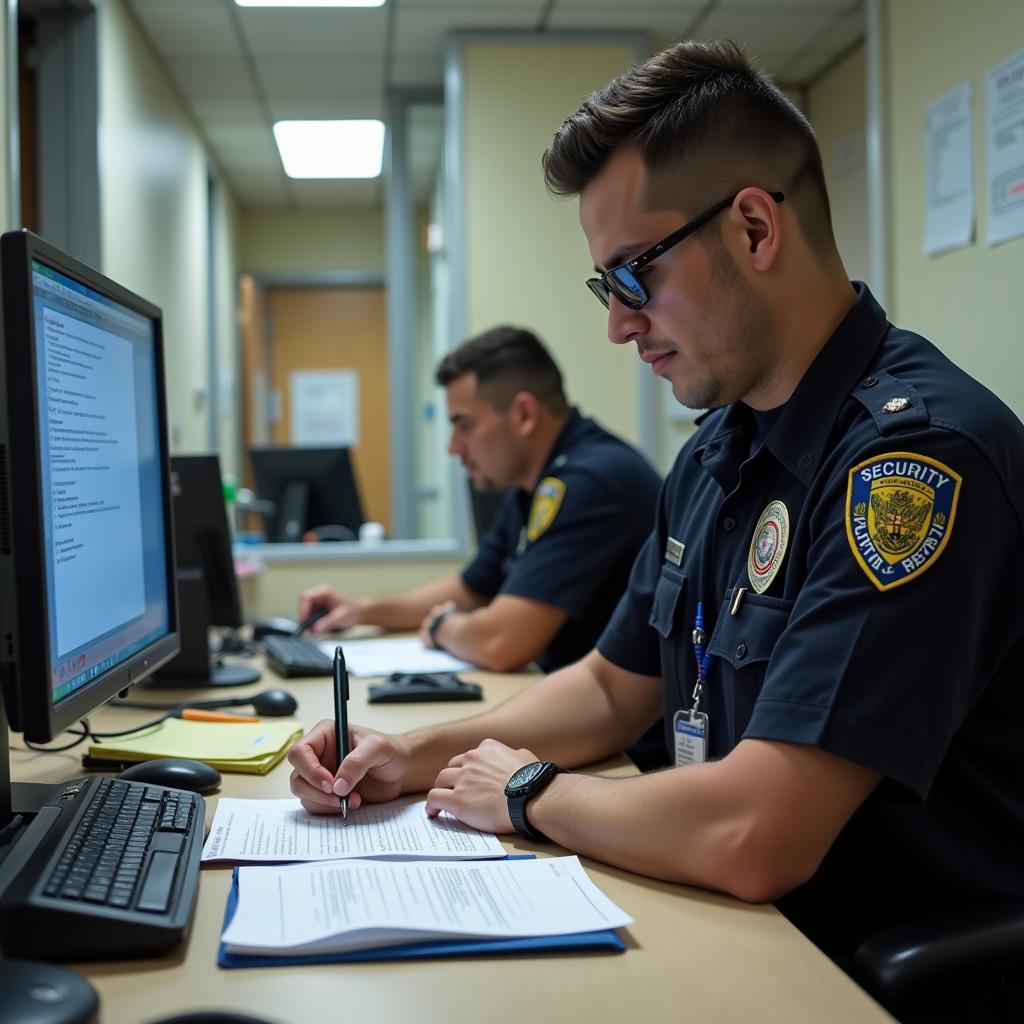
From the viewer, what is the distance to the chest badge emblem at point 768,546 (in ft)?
3.26

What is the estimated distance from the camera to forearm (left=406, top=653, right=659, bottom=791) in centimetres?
114

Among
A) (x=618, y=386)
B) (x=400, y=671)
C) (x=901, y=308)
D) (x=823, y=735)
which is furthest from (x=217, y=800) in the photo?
(x=618, y=386)

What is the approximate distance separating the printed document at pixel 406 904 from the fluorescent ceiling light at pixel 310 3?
322 centimetres

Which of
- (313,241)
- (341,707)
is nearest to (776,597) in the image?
(341,707)

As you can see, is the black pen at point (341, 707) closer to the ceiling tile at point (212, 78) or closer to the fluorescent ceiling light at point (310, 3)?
the fluorescent ceiling light at point (310, 3)

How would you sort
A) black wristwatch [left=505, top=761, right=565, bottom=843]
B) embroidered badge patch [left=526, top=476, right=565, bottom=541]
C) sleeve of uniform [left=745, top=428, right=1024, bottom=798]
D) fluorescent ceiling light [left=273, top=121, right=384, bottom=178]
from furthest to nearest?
fluorescent ceiling light [left=273, top=121, right=384, bottom=178], embroidered badge patch [left=526, top=476, right=565, bottom=541], black wristwatch [left=505, top=761, right=565, bottom=843], sleeve of uniform [left=745, top=428, right=1024, bottom=798]

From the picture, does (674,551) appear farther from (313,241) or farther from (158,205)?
(313,241)

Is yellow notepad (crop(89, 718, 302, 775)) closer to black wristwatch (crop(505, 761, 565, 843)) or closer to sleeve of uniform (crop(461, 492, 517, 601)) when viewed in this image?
black wristwatch (crop(505, 761, 565, 843))

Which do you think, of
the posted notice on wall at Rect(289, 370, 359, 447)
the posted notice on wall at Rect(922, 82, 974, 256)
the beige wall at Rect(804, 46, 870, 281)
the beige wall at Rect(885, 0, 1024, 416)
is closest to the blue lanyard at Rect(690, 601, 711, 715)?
the beige wall at Rect(885, 0, 1024, 416)

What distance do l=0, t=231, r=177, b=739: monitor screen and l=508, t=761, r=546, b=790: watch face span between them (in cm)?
37

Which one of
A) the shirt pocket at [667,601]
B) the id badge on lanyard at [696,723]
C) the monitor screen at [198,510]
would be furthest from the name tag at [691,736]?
the monitor screen at [198,510]

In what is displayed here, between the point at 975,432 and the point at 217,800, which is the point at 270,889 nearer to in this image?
the point at 217,800

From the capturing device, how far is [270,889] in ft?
2.57

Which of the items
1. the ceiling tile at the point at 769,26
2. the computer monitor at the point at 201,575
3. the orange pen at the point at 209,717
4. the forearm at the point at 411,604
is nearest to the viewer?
the orange pen at the point at 209,717
